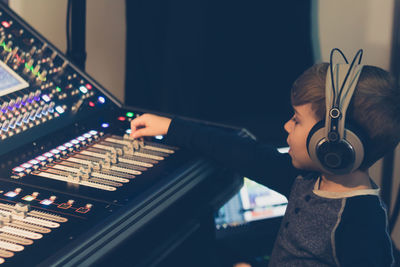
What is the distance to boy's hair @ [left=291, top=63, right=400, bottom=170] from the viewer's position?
920 mm

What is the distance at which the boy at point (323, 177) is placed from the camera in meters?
0.92

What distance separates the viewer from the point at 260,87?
5.70 ft

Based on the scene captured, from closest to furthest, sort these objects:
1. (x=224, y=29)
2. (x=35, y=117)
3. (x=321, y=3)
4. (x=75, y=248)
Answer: (x=75, y=248)
(x=35, y=117)
(x=224, y=29)
(x=321, y=3)

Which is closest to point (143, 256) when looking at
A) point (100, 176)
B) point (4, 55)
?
point (100, 176)

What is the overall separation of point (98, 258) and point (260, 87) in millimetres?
1093

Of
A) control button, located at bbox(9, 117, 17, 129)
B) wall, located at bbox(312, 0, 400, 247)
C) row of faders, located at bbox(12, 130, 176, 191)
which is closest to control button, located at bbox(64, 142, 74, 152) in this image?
row of faders, located at bbox(12, 130, 176, 191)

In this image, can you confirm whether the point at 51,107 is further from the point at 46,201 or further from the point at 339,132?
the point at 339,132

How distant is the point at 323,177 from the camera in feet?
3.49

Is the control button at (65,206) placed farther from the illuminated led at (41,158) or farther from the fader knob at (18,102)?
the fader knob at (18,102)

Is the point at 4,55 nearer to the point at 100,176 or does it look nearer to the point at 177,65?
the point at 100,176

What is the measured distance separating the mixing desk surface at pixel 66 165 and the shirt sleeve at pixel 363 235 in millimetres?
273

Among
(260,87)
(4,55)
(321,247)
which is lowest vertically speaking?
(321,247)

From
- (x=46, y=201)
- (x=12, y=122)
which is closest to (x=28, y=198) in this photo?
(x=46, y=201)

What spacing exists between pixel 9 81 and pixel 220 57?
2.49 ft
